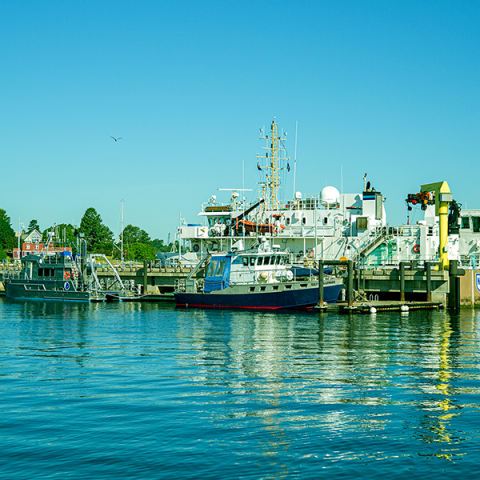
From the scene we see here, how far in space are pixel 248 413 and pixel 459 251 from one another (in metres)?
48.9

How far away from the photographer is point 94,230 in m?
126

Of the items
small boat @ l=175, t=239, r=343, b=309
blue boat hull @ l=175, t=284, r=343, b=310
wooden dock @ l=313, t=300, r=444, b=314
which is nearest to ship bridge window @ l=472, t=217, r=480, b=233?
wooden dock @ l=313, t=300, r=444, b=314

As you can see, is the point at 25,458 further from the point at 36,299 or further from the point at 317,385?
the point at 36,299

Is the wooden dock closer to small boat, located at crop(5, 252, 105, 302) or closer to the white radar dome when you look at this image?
the white radar dome

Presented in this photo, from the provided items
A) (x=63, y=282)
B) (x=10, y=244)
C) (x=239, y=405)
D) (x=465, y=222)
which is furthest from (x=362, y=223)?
(x=10, y=244)

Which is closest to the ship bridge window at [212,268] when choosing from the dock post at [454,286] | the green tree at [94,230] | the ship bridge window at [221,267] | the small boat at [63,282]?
the ship bridge window at [221,267]

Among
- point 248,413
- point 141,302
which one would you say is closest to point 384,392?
point 248,413

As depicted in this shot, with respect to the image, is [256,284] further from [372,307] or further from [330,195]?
[330,195]

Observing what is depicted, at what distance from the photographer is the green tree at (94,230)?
411 ft

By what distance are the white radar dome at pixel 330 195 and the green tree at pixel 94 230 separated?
72.2 meters

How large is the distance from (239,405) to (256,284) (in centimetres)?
2930

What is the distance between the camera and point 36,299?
56.3m

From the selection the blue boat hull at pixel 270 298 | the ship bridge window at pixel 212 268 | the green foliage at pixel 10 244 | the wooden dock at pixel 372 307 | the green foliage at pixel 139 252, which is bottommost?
the wooden dock at pixel 372 307

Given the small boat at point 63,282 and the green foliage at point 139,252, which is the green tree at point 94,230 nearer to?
the green foliage at point 139,252
